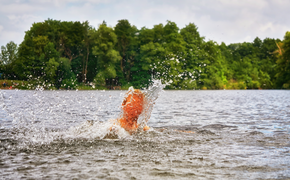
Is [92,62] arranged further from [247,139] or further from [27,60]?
[247,139]

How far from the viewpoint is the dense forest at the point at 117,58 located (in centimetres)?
7431

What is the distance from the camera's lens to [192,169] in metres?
6.42

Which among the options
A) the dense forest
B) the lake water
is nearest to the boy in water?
the lake water

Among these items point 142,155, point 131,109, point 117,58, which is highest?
point 117,58

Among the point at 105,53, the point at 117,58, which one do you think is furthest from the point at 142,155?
the point at 105,53

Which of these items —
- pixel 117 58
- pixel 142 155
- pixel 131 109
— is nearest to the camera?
pixel 142 155

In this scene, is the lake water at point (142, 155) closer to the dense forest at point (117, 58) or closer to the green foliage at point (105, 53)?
the dense forest at point (117, 58)

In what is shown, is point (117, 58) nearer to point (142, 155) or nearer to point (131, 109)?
point (131, 109)

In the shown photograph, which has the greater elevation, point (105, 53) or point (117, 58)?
point (105, 53)

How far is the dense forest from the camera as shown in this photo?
74.3 m

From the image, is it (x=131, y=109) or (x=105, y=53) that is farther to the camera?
(x=105, y=53)

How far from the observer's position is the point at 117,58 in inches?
3344

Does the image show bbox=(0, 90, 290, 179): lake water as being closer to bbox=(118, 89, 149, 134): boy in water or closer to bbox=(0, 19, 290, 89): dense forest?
bbox=(118, 89, 149, 134): boy in water

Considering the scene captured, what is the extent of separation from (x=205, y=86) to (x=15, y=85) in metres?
62.0
